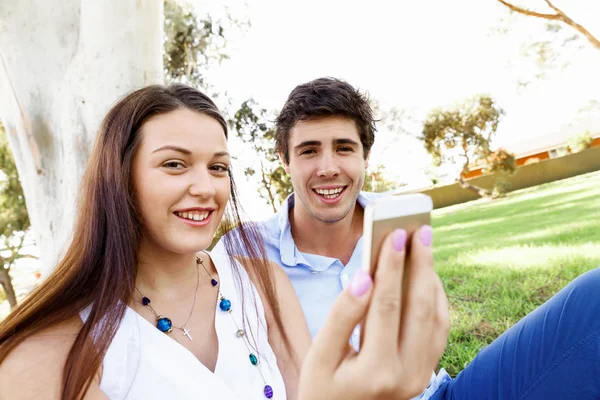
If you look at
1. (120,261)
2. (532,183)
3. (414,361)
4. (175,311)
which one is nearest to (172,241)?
(120,261)

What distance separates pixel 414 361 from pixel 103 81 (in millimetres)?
2474

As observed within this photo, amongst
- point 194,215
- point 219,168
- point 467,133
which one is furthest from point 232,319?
point 467,133

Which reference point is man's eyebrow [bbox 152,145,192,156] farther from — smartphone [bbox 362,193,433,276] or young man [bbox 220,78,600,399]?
young man [bbox 220,78,600,399]

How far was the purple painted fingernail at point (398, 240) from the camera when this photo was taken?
3.24 ft

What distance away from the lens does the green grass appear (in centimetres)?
424

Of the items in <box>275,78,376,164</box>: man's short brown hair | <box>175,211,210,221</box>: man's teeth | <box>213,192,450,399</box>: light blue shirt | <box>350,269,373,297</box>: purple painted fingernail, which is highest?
<box>275,78,376,164</box>: man's short brown hair

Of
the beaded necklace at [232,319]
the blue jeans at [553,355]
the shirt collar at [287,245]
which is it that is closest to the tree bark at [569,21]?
A: the shirt collar at [287,245]

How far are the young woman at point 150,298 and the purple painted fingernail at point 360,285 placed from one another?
0.91 m

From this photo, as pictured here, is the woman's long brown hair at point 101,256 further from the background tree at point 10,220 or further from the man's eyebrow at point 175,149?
the background tree at point 10,220

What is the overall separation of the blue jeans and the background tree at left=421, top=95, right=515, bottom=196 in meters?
19.2

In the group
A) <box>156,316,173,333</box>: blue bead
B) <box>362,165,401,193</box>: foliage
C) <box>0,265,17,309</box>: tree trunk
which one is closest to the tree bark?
<box>156,316,173,333</box>: blue bead

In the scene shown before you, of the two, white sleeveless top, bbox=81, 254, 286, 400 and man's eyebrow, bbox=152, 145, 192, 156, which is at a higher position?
man's eyebrow, bbox=152, 145, 192, 156

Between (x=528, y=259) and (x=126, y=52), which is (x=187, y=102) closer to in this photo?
(x=126, y=52)

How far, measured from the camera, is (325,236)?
291cm
